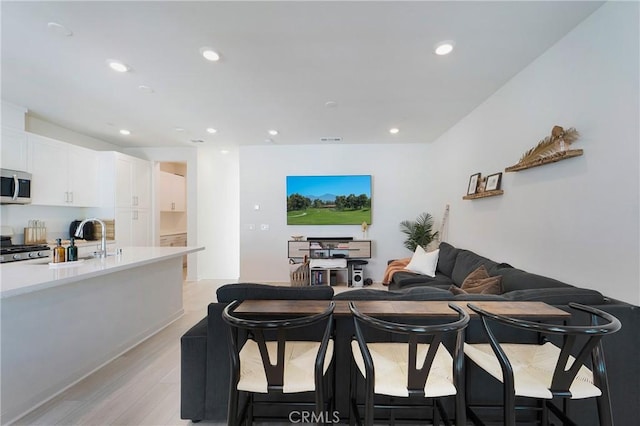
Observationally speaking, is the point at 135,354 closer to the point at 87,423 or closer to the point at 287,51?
the point at 87,423

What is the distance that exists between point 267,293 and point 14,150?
4.17 metres

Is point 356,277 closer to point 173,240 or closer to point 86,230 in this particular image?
point 173,240

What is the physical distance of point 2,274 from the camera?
6.01 feet

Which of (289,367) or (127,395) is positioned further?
(127,395)

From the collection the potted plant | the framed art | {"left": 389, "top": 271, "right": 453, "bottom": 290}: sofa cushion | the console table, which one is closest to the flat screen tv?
the console table

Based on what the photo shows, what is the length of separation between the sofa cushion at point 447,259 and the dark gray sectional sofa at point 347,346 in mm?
1957

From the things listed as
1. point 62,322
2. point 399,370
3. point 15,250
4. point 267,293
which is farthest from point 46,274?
point 399,370

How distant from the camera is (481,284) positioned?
246 centimetres

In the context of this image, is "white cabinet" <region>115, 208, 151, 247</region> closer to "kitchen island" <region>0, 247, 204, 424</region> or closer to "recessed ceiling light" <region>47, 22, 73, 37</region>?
"kitchen island" <region>0, 247, 204, 424</region>

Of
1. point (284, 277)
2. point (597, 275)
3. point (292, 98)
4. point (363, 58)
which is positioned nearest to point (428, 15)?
point (363, 58)

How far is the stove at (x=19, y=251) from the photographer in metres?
3.09

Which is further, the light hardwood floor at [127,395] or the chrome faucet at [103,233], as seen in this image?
the chrome faucet at [103,233]

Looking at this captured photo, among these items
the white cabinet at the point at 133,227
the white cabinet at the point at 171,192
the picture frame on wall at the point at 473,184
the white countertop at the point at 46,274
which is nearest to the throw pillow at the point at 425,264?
the picture frame on wall at the point at 473,184

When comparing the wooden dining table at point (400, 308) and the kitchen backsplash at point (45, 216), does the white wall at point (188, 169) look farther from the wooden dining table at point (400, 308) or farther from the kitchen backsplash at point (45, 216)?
the wooden dining table at point (400, 308)
